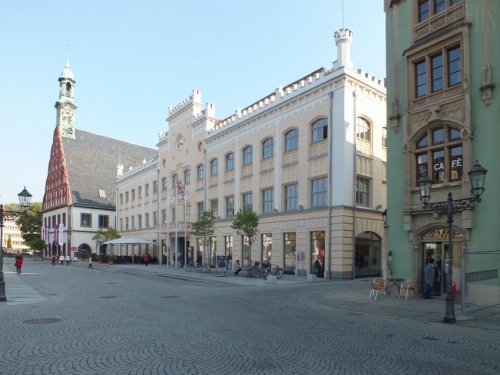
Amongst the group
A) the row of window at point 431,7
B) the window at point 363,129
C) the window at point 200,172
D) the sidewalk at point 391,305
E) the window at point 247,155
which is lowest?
the sidewalk at point 391,305

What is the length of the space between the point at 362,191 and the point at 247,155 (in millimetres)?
11144

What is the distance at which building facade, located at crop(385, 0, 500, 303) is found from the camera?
16.3 m

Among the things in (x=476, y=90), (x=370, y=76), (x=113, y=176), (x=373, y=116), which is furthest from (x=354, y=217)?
(x=113, y=176)

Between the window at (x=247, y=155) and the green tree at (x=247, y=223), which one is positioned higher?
the window at (x=247, y=155)

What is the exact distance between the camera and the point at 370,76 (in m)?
30.4

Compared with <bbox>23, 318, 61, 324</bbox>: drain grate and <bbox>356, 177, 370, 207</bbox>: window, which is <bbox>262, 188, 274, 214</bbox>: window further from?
<bbox>23, 318, 61, 324</bbox>: drain grate

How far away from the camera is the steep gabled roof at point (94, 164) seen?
249ft

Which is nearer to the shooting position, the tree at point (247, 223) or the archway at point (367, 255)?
the tree at point (247, 223)

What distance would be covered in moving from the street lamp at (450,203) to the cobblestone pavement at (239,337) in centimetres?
56

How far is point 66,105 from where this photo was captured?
270 ft

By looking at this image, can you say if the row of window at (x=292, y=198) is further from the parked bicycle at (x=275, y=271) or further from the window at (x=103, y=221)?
the window at (x=103, y=221)

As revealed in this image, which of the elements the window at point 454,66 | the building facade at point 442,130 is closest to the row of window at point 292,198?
the building facade at point 442,130

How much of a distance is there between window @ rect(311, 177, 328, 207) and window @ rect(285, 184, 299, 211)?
5.06 feet

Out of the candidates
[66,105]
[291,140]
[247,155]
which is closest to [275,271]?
[291,140]
